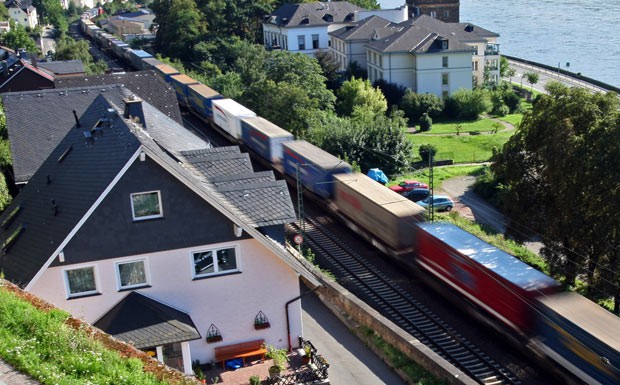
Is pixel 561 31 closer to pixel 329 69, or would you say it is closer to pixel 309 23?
pixel 309 23

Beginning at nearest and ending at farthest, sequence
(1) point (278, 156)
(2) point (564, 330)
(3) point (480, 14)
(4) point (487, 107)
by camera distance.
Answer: (2) point (564, 330), (1) point (278, 156), (4) point (487, 107), (3) point (480, 14)

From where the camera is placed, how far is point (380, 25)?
3406 inches

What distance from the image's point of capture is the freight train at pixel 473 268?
775 inches

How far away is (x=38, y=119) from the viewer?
2934cm

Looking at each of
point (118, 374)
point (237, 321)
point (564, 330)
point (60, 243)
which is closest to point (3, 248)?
point (60, 243)

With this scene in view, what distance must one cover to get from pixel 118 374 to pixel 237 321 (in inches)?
237

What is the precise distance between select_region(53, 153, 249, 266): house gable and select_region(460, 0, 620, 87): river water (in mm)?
80971

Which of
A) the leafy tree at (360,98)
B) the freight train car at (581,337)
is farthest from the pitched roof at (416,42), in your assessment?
the freight train car at (581,337)

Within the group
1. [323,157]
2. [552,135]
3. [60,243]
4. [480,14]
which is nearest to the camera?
[60,243]

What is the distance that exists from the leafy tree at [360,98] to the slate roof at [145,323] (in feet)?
168

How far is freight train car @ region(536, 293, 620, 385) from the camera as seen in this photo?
1883 centimetres

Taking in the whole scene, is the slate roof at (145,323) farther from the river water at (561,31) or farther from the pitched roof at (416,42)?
the river water at (561,31)

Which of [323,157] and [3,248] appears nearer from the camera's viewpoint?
[3,248]

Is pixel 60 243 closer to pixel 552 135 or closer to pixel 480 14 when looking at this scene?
pixel 552 135
